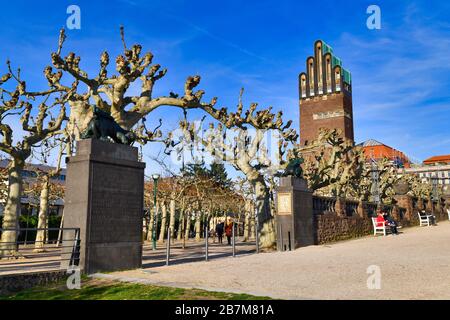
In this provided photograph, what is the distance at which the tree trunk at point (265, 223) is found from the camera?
18.3m

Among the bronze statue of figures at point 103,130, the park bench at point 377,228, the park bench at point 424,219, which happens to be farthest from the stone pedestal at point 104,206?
the park bench at point 424,219

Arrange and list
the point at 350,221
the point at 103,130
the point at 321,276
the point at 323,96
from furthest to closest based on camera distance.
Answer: the point at 323,96 → the point at 350,221 → the point at 103,130 → the point at 321,276

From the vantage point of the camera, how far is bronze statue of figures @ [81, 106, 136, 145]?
407 inches

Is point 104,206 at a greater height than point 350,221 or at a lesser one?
greater

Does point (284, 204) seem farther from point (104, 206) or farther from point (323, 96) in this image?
point (323, 96)

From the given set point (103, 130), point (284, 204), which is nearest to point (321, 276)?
point (103, 130)

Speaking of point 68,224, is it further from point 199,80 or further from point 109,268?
point 199,80

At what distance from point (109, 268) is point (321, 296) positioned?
5606mm

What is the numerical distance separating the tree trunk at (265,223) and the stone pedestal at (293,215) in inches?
59.8

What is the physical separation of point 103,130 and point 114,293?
4723 millimetres

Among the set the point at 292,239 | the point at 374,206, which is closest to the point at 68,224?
the point at 292,239

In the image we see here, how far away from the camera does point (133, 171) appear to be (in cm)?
1081

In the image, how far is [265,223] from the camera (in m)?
18.8
